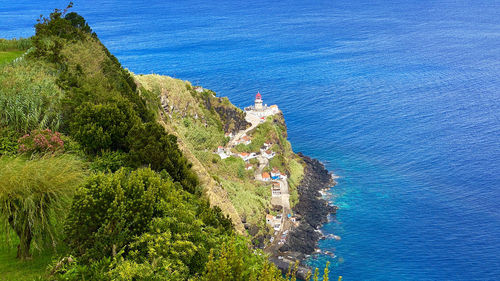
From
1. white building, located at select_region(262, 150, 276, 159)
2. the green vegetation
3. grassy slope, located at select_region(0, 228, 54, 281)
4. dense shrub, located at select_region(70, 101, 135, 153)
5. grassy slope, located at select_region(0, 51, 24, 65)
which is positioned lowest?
grassy slope, located at select_region(0, 228, 54, 281)

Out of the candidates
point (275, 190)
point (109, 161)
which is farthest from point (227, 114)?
point (109, 161)

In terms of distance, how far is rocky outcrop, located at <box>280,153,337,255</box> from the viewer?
52.2 metres

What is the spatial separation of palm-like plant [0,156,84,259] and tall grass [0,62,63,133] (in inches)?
284

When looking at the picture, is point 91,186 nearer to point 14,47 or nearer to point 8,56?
point 8,56

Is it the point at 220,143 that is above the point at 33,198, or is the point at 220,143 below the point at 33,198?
above

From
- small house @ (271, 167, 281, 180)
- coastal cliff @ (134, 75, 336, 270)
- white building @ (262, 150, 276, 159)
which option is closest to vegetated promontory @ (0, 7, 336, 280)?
coastal cliff @ (134, 75, 336, 270)

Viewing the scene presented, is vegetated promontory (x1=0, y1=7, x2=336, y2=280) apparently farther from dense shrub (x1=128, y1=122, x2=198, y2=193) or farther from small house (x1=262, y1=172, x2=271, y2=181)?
small house (x1=262, y1=172, x2=271, y2=181)

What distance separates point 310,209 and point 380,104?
42.4m

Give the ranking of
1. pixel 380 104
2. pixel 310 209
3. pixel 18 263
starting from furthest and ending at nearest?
pixel 380 104
pixel 310 209
pixel 18 263

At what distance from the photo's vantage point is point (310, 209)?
60344mm

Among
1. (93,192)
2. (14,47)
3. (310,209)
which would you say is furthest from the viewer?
(310,209)

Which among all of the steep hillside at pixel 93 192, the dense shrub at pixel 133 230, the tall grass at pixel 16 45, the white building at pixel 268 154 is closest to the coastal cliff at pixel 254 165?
the white building at pixel 268 154

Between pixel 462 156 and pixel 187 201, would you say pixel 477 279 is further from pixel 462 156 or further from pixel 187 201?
pixel 187 201

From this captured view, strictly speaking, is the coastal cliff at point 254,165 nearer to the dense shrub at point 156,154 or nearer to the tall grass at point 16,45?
the tall grass at point 16,45
